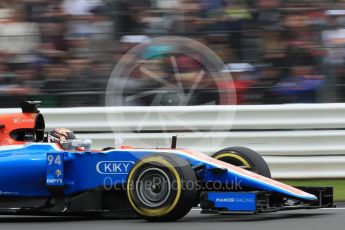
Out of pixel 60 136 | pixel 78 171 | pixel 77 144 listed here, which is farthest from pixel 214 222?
pixel 60 136

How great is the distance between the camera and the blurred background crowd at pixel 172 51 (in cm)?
995

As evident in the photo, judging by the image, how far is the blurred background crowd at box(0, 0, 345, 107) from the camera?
9945mm

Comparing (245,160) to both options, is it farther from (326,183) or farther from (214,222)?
(326,183)

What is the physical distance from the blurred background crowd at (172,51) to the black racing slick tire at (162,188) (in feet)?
9.97

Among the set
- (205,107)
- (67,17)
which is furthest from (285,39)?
(67,17)

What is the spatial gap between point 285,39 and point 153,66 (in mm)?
1851

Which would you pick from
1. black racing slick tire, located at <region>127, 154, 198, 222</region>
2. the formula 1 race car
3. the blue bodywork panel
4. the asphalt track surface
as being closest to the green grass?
the asphalt track surface

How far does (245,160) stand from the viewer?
24.8 ft

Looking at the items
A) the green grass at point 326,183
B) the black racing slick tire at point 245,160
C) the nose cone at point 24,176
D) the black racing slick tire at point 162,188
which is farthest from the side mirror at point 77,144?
the green grass at point 326,183

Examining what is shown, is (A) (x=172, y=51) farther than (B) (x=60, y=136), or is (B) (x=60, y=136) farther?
(A) (x=172, y=51)

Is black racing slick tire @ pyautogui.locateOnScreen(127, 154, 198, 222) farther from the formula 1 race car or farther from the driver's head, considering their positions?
the driver's head

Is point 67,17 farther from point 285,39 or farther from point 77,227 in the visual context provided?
point 77,227

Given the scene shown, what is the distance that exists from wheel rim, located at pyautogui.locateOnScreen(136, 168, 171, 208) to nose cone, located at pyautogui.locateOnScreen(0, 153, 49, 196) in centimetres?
106

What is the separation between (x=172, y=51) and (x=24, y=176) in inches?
133
